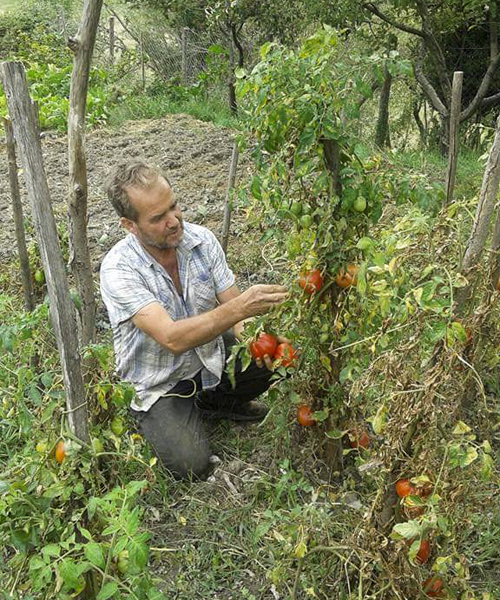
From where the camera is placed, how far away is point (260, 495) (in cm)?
268

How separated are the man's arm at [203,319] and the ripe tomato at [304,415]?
395 millimetres

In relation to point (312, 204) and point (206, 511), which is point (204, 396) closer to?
point (206, 511)

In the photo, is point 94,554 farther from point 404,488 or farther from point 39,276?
point 39,276

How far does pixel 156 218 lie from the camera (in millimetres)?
2793

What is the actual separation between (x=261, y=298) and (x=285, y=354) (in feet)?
A: 0.67

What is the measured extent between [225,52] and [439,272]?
822cm

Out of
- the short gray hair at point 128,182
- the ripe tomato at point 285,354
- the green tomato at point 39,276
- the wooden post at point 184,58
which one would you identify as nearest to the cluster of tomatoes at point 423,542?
the ripe tomato at point 285,354

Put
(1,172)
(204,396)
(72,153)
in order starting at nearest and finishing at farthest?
(72,153)
(204,396)
(1,172)

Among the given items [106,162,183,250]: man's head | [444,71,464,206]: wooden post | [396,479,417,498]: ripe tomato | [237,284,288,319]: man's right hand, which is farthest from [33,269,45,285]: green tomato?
[396,479,417,498]: ripe tomato

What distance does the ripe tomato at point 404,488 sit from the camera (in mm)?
1814

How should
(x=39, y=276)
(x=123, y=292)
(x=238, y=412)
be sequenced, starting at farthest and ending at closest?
(x=39, y=276), (x=238, y=412), (x=123, y=292)

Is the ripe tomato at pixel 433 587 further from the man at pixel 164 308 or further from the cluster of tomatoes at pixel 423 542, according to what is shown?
the man at pixel 164 308

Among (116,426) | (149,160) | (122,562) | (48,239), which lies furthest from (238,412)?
(149,160)

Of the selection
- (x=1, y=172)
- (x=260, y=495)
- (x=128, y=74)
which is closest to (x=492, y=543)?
(x=260, y=495)
